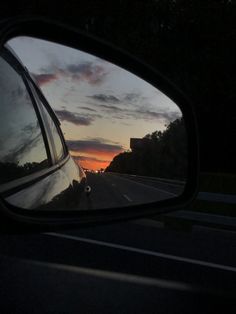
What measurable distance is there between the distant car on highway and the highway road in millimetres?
39

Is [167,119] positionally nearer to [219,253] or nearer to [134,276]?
[134,276]

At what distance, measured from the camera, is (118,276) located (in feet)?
24.3

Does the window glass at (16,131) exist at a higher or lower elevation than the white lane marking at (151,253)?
higher

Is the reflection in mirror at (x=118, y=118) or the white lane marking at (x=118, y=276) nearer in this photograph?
the reflection in mirror at (x=118, y=118)

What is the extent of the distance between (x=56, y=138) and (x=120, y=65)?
0.32 meters

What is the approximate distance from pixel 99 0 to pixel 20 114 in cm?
2072

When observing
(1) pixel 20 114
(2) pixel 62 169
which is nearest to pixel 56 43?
(1) pixel 20 114

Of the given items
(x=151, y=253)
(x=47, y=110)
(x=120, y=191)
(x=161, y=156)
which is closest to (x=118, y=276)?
(x=151, y=253)

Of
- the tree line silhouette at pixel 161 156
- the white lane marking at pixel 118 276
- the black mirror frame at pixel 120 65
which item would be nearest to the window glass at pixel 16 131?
the black mirror frame at pixel 120 65

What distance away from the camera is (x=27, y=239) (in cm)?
923

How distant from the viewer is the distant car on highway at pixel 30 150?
184cm

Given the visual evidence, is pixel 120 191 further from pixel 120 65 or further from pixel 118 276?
pixel 118 276

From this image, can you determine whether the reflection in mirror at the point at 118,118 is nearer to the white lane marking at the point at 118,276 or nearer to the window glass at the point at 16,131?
the window glass at the point at 16,131

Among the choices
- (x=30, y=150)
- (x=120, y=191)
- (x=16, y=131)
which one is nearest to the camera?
(x=16, y=131)
